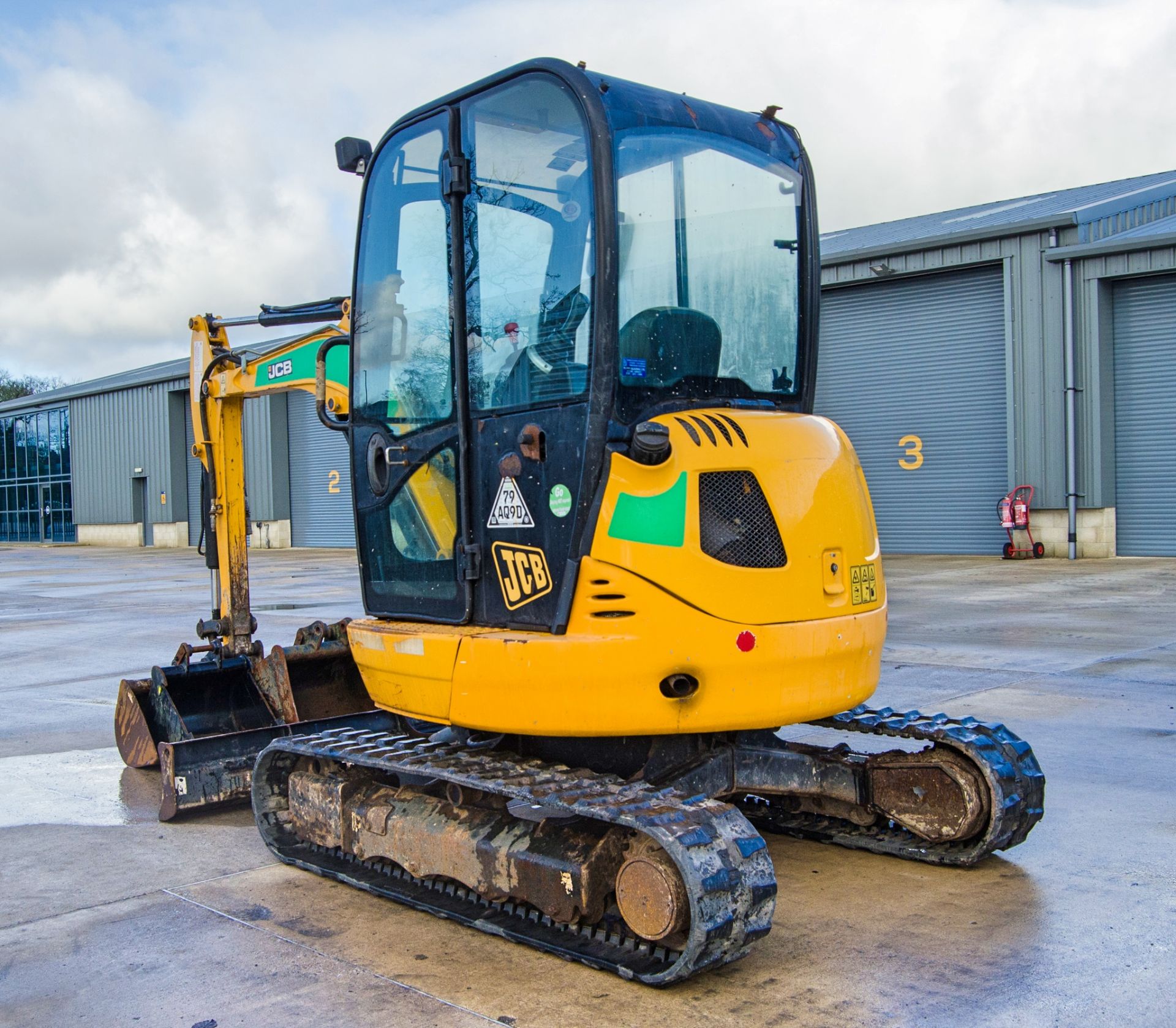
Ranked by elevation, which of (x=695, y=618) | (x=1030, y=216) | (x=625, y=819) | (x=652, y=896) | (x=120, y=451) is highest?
(x=1030, y=216)

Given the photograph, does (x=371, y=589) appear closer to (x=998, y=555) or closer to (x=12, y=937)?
(x=12, y=937)

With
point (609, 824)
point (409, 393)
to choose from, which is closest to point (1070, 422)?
point (409, 393)

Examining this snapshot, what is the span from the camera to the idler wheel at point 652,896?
374cm

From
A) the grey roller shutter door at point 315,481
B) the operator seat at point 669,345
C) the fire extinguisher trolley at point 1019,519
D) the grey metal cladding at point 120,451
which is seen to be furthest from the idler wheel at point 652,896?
the grey metal cladding at point 120,451

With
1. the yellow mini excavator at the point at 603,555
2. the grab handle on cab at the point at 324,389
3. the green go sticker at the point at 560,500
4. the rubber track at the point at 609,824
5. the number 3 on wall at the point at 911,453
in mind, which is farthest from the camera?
the number 3 on wall at the point at 911,453

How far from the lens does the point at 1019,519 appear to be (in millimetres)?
22000

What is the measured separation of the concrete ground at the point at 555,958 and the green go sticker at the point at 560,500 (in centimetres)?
153

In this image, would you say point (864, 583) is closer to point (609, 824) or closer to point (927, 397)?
point (609, 824)

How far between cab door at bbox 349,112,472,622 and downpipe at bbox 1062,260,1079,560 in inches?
746

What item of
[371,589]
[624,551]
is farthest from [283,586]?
[624,551]

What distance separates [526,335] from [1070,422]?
1932 centimetres

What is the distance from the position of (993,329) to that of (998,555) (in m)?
4.33

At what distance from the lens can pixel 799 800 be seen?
5508 mm

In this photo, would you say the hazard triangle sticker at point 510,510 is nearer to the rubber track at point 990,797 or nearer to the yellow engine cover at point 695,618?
the yellow engine cover at point 695,618
